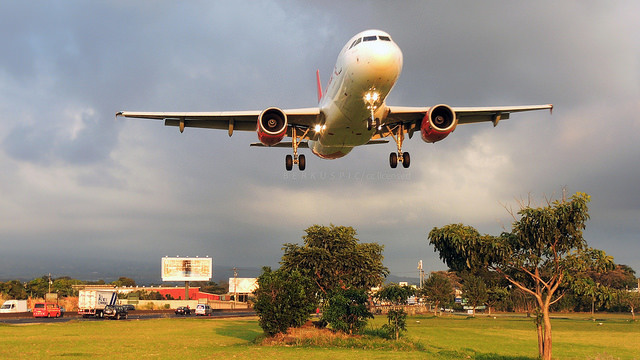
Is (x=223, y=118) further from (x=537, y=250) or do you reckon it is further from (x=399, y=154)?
(x=537, y=250)

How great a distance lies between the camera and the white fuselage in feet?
63.4

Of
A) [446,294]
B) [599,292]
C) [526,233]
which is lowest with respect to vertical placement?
[446,294]

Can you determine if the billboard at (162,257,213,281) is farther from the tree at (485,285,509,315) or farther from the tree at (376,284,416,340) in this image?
the tree at (485,285,509,315)

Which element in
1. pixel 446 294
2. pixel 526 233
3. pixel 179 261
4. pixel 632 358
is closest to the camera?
pixel 526 233

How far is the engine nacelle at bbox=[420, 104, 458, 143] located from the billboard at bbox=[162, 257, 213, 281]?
337ft

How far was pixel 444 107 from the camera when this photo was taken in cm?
2400

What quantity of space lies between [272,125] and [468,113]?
36.1ft

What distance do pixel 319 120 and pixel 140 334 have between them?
1091 inches

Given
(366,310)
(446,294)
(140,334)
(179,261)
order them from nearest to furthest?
(366,310)
(140,334)
(446,294)
(179,261)

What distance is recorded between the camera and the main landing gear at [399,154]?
2706cm

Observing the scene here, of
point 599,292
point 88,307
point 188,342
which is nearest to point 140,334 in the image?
point 188,342

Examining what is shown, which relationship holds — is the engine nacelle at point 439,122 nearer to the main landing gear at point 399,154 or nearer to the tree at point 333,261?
the main landing gear at point 399,154

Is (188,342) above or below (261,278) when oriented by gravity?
below

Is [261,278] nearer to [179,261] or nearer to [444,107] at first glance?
[444,107]
